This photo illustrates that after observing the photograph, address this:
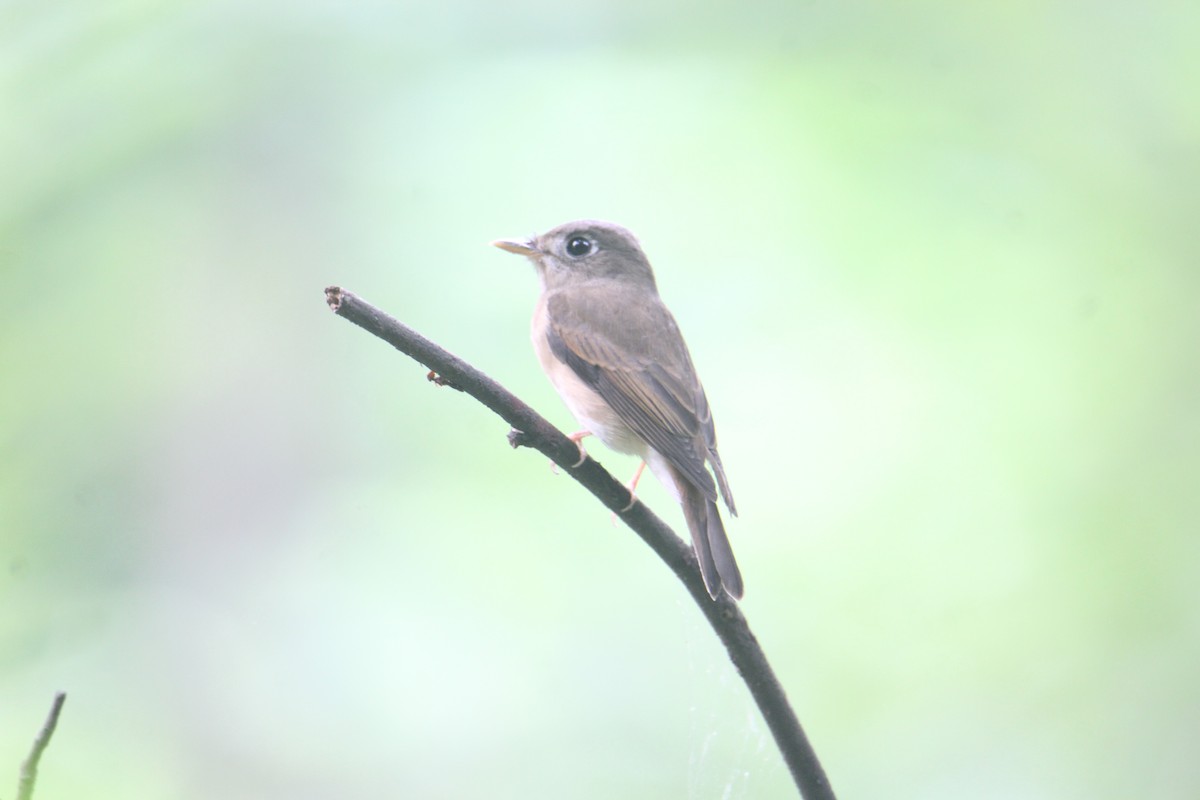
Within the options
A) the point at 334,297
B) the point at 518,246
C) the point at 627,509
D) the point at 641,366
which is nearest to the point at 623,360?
the point at 641,366

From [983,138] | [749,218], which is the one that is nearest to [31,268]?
[749,218]

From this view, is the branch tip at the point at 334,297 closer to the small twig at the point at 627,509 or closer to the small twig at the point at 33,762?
the small twig at the point at 627,509

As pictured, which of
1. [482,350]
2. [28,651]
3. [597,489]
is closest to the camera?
[597,489]

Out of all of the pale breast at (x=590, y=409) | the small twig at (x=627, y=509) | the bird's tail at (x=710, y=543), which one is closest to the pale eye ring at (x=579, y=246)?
the pale breast at (x=590, y=409)

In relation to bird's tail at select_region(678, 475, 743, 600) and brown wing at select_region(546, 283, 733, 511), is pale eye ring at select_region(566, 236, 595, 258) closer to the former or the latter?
brown wing at select_region(546, 283, 733, 511)

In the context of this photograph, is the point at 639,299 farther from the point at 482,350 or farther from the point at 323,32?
the point at 323,32

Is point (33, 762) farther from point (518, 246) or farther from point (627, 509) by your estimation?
point (518, 246)
